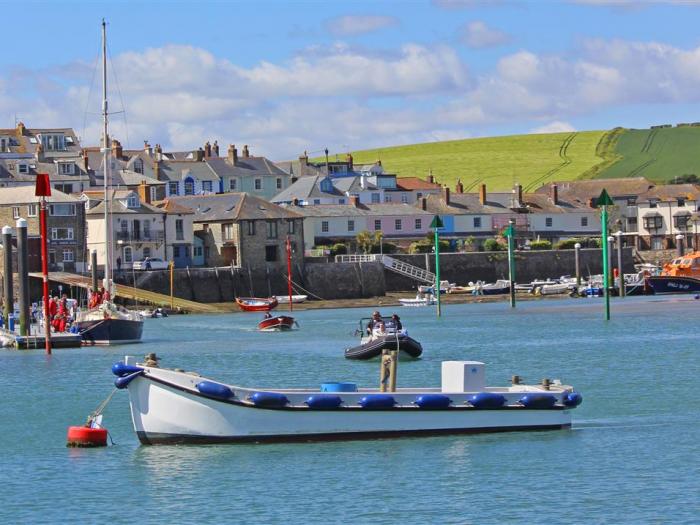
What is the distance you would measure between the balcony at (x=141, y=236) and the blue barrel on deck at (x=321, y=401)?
88651 mm

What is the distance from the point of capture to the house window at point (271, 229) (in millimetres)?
120875

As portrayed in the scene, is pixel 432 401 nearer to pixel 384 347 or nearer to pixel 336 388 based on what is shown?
pixel 336 388

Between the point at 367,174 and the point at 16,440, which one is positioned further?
the point at 367,174

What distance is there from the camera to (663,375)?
4934 centimetres

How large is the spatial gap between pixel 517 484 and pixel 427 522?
362cm

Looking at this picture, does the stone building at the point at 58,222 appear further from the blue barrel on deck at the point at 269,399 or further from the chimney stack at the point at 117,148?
the blue barrel on deck at the point at 269,399

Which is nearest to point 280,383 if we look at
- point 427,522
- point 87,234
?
point 427,522

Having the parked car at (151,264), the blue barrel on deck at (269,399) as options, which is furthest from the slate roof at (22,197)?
the blue barrel on deck at (269,399)

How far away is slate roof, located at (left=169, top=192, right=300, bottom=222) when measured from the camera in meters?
121

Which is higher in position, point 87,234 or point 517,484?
point 87,234

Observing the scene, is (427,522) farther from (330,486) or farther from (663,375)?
(663,375)

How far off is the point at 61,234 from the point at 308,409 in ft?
277

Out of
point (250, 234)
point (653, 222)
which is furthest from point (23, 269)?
point (653, 222)

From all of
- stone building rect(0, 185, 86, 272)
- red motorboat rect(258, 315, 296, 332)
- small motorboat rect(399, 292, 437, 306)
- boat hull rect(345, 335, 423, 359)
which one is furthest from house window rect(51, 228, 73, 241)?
boat hull rect(345, 335, 423, 359)
